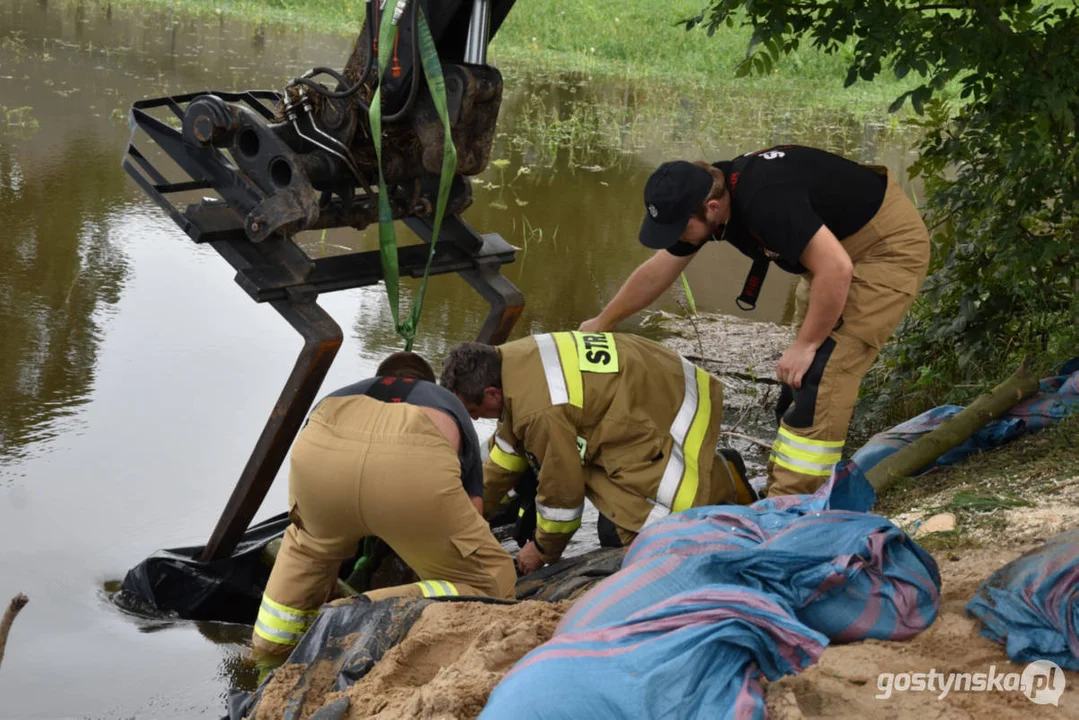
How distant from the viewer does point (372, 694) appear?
296cm

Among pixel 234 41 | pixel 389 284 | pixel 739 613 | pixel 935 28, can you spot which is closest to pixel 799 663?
pixel 739 613

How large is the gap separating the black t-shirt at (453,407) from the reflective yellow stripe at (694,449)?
78cm

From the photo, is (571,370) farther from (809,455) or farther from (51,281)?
(51,281)

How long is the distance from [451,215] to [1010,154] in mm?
2501

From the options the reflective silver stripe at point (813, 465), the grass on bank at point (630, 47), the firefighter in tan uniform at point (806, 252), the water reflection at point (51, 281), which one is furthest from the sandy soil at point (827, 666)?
the grass on bank at point (630, 47)

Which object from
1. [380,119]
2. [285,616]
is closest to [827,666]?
[285,616]

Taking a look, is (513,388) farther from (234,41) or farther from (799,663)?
(234,41)

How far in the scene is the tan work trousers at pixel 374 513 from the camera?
11.7 ft

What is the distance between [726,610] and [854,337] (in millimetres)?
1913

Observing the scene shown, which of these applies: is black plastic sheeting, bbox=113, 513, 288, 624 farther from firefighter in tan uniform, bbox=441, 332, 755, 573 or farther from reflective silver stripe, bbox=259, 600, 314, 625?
firefighter in tan uniform, bbox=441, 332, 755, 573

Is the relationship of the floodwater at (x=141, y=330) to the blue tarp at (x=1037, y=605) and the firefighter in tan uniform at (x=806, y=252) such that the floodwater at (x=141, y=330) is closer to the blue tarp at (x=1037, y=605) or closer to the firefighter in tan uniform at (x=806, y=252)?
the firefighter in tan uniform at (x=806, y=252)

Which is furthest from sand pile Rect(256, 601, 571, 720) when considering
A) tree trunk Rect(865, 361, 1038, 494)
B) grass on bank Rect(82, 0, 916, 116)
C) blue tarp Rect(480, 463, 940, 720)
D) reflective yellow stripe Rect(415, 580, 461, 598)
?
grass on bank Rect(82, 0, 916, 116)

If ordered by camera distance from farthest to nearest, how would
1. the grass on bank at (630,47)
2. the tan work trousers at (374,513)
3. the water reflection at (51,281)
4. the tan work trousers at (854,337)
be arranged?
1. the grass on bank at (630,47)
2. the water reflection at (51,281)
3. the tan work trousers at (854,337)
4. the tan work trousers at (374,513)

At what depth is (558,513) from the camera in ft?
13.8
